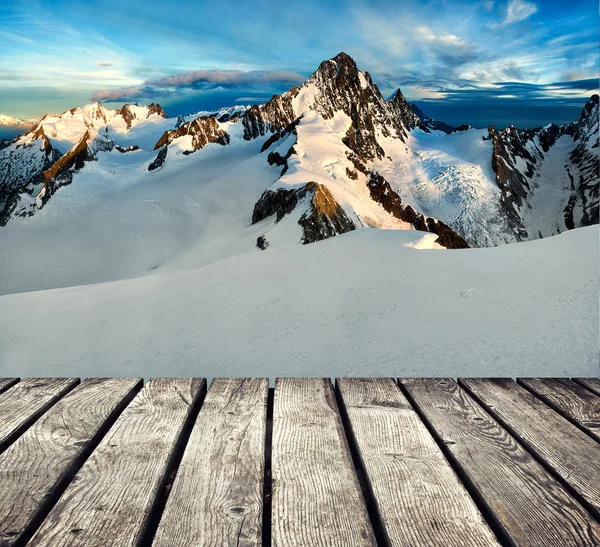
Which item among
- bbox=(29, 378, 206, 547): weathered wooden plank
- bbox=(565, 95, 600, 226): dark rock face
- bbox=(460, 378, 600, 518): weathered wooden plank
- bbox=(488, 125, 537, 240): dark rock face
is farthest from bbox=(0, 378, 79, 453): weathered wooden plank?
bbox=(488, 125, 537, 240): dark rock face

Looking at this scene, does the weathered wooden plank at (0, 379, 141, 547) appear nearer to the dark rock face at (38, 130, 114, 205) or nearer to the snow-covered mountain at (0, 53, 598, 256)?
the snow-covered mountain at (0, 53, 598, 256)

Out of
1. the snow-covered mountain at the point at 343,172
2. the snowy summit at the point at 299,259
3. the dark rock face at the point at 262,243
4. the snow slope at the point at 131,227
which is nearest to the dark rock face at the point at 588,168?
the snow-covered mountain at the point at 343,172

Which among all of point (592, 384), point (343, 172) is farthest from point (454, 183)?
point (592, 384)

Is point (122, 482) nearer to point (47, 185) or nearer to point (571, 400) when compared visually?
point (571, 400)

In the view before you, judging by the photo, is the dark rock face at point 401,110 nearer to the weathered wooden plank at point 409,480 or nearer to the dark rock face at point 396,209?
the dark rock face at point 396,209

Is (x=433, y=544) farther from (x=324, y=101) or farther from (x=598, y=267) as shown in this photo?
(x=324, y=101)

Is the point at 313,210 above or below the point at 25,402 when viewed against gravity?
below

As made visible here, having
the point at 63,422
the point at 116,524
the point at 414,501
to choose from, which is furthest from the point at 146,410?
the point at 414,501
